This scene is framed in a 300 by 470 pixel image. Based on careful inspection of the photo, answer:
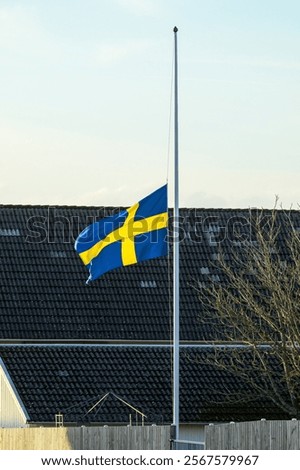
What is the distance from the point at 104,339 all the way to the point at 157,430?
2250 cm

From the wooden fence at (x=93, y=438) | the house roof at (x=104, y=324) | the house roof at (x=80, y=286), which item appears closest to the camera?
the wooden fence at (x=93, y=438)

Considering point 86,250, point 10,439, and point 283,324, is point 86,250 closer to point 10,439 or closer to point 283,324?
point 10,439

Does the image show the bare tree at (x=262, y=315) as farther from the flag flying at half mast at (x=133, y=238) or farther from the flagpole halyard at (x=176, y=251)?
the flag flying at half mast at (x=133, y=238)

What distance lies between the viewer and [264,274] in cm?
4341

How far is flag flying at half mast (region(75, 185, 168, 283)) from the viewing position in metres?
32.6

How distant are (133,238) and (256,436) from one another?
30.8ft

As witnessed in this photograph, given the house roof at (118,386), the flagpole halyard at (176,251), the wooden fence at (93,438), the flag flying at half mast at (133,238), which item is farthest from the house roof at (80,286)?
the flag flying at half mast at (133,238)

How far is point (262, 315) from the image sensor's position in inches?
1709

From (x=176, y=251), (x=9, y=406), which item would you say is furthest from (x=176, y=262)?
(x=9, y=406)

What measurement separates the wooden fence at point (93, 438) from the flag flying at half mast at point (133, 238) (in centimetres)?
341

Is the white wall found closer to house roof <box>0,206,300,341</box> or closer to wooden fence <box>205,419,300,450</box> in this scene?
house roof <box>0,206,300,341</box>

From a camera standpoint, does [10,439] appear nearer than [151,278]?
Yes

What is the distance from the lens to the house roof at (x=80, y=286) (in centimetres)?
5028
